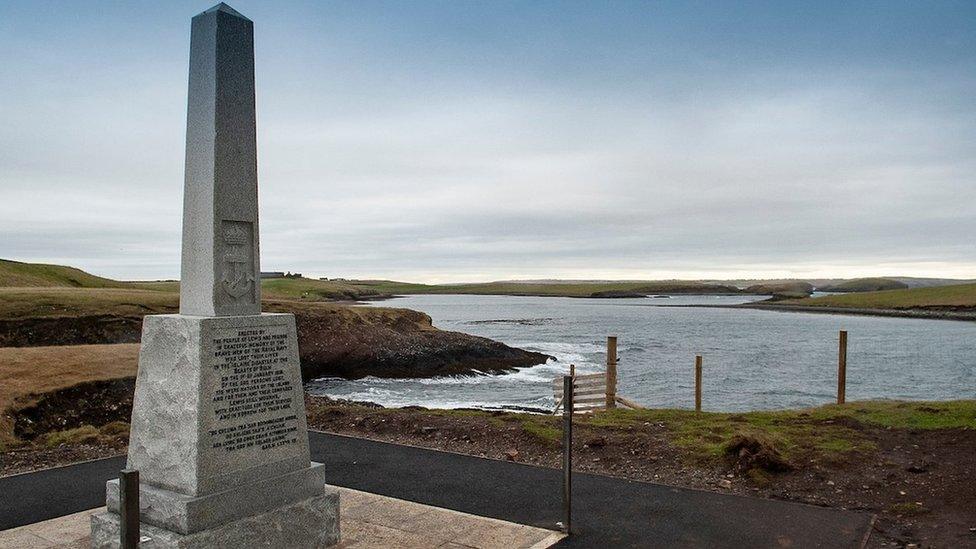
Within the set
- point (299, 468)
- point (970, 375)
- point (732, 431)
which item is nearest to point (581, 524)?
point (299, 468)

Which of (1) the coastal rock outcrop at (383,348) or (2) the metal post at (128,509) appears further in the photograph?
(1) the coastal rock outcrop at (383,348)

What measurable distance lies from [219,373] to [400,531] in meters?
2.42

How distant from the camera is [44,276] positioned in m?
53.3

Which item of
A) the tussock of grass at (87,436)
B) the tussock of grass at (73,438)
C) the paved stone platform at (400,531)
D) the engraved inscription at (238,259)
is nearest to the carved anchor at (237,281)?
the engraved inscription at (238,259)

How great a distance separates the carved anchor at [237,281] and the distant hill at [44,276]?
44002 mm

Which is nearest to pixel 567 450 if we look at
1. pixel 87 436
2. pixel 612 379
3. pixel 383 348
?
pixel 87 436

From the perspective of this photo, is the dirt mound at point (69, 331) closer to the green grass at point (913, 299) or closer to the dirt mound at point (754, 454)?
the dirt mound at point (754, 454)

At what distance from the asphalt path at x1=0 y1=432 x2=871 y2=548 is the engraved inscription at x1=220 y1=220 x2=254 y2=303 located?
344 cm

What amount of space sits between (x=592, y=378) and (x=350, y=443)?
8.83m

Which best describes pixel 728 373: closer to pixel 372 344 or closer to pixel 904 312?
pixel 372 344

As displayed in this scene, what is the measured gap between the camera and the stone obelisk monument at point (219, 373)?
577cm

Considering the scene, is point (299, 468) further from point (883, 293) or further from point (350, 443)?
point (883, 293)

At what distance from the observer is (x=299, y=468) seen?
6.50m

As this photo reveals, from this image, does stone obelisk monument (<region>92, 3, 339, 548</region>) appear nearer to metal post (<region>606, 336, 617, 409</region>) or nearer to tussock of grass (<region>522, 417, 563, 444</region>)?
tussock of grass (<region>522, 417, 563, 444</region>)
